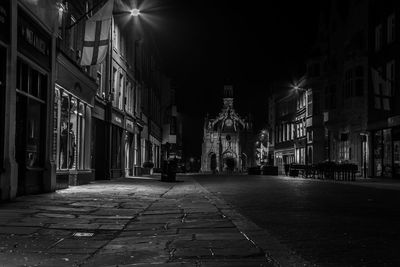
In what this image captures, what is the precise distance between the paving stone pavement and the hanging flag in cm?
918

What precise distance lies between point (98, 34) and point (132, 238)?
13.6 meters

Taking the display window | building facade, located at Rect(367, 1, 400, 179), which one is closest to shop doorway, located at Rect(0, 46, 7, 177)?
the display window

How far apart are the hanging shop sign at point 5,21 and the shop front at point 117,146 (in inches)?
621

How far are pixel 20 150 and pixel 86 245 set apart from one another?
26.8 feet

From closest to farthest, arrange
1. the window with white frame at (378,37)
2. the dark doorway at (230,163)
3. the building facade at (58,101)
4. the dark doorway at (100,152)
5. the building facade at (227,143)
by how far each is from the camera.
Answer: the building facade at (58,101) → the dark doorway at (100,152) → the window with white frame at (378,37) → the dark doorway at (230,163) → the building facade at (227,143)

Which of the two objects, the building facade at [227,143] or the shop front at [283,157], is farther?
the building facade at [227,143]

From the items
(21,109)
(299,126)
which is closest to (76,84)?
(21,109)

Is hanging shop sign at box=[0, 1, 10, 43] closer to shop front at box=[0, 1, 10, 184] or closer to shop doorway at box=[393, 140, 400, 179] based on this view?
shop front at box=[0, 1, 10, 184]

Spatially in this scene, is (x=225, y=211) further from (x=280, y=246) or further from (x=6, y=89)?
(x=6, y=89)

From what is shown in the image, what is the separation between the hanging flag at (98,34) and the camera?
19391 millimetres

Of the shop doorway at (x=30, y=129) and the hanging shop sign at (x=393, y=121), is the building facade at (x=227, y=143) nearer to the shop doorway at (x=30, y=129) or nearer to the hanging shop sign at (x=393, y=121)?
the hanging shop sign at (x=393, y=121)

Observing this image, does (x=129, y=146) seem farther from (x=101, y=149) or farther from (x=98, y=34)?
(x=98, y=34)

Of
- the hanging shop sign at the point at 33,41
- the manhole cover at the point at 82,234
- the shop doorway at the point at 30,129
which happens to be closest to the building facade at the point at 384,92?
the hanging shop sign at the point at 33,41

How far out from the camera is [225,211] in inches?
416
